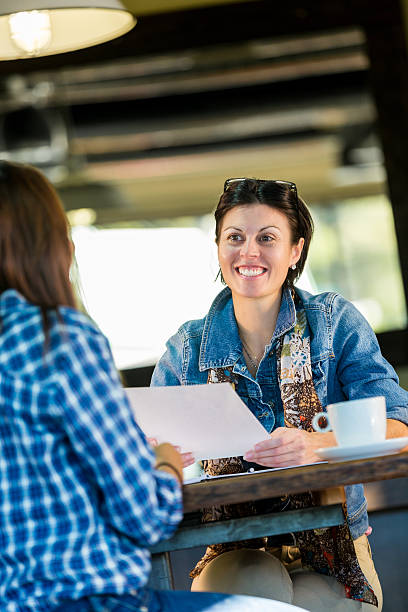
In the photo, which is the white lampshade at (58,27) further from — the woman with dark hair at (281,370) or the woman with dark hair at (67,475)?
the woman with dark hair at (67,475)

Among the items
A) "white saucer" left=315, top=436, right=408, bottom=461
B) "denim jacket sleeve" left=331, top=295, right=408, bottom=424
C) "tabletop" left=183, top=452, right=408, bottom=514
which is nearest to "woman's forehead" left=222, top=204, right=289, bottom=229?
"denim jacket sleeve" left=331, top=295, right=408, bottom=424

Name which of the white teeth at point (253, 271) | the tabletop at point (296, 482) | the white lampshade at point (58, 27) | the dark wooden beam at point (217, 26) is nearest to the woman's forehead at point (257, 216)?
the white teeth at point (253, 271)

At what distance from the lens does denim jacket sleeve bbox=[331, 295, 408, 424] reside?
1.75m

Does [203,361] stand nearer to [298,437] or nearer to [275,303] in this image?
[275,303]

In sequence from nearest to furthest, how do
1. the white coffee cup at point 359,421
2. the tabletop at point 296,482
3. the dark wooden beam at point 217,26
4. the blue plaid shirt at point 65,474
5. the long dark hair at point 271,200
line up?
the blue plaid shirt at point 65,474 → the tabletop at point 296,482 → the white coffee cup at point 359,421 → the long dark hair at point 271,200 → the dark wooden beam at point 217,26

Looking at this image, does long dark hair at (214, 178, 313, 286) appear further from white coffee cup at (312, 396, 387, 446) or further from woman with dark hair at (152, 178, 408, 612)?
white coffee cup at (312, 396, 387, 446)

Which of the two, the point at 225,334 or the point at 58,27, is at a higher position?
the point at 58,27

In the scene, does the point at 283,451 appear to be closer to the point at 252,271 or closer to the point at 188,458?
the point at 188,458

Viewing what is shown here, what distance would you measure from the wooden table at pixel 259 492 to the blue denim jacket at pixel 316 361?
513 millimetres

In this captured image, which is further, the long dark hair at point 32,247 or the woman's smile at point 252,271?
the woman's smile at point 252,271

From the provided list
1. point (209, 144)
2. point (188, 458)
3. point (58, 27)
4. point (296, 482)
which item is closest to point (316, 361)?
point (188, 458)

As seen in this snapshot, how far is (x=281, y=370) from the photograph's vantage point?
1.83m

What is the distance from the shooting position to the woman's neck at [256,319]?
1943 millimetres

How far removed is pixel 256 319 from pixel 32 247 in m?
0.92
